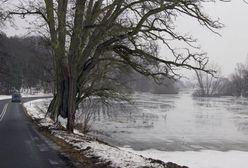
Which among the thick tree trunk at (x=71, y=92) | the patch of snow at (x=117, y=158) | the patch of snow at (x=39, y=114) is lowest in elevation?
the patch of snow at (x=39, y=114)

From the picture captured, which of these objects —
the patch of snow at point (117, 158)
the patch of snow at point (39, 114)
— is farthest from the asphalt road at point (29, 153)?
the patch of snow at point (39, 114)

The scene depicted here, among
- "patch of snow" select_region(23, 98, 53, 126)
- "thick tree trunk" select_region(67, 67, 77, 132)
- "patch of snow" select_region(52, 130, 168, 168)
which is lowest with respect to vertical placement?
"patch of snow" select_region(23, 98, 53, 126)

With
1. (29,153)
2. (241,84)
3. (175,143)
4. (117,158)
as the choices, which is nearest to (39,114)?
(175,143)

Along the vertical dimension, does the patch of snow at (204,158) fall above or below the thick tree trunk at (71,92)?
below

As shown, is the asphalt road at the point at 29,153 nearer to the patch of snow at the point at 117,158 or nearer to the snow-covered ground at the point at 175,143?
the patch of snow at the point at 117,158

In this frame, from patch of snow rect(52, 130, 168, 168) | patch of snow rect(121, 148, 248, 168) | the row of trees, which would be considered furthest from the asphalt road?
the row of trees

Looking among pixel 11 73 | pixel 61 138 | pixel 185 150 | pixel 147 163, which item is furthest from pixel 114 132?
pixel 11 73

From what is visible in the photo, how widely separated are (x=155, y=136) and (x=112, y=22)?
10.6 metres

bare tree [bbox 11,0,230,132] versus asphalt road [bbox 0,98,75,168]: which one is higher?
bare tree [bbox 11,0,230,132]

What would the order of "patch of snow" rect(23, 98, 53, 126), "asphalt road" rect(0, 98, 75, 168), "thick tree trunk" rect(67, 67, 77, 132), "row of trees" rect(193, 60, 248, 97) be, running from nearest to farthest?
"asphalt road" rect(0, 98, 75, 168) → "thick tree trunk" rect(67, 67, 77, 132) → "patch of snow" rect(23, 98, 53, 126) → "row of trees" rect(193, 60, 248, 97)

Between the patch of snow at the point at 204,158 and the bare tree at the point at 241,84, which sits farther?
the bare tree at the point at 241,84

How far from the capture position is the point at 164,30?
20.8m

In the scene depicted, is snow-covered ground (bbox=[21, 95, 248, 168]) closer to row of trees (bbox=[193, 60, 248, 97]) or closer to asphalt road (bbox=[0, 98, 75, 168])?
asphalt road (bbox=[0, 98, 75, 168])

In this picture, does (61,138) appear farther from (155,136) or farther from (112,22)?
(155,136)
